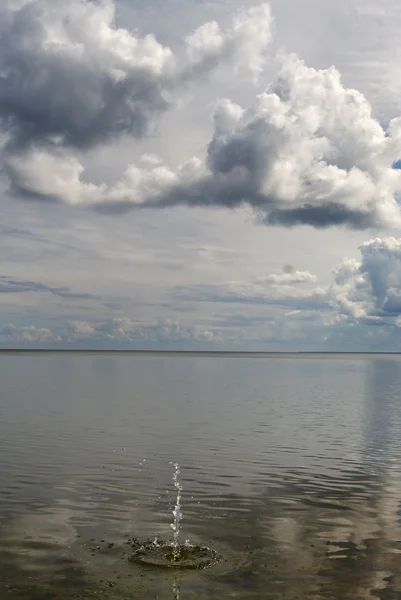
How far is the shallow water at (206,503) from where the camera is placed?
18.0 m

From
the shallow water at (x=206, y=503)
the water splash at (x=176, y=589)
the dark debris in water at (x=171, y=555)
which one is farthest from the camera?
the dark debris in water at (x=171, y=555)

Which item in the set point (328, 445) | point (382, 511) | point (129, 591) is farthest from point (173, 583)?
point (328, 445)

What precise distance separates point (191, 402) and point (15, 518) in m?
53.6

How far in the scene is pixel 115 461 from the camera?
38.1 meters

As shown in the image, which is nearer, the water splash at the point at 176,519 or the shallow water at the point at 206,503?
the shallow water at the point at 206,503

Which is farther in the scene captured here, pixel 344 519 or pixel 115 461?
pixel 115 461

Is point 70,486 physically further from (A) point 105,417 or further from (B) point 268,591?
(A) point 105,417

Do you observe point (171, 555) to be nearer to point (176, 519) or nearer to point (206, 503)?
point (176, 519)

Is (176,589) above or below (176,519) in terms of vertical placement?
above

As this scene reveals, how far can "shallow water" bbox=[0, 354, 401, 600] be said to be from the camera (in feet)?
59.2

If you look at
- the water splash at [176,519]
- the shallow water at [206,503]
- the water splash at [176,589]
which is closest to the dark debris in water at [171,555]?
the water splash at [176,519]

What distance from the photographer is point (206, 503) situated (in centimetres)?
2789

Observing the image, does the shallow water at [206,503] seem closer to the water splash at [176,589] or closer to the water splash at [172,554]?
the water splash at [176,589]

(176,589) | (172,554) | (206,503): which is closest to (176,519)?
(206,503)
